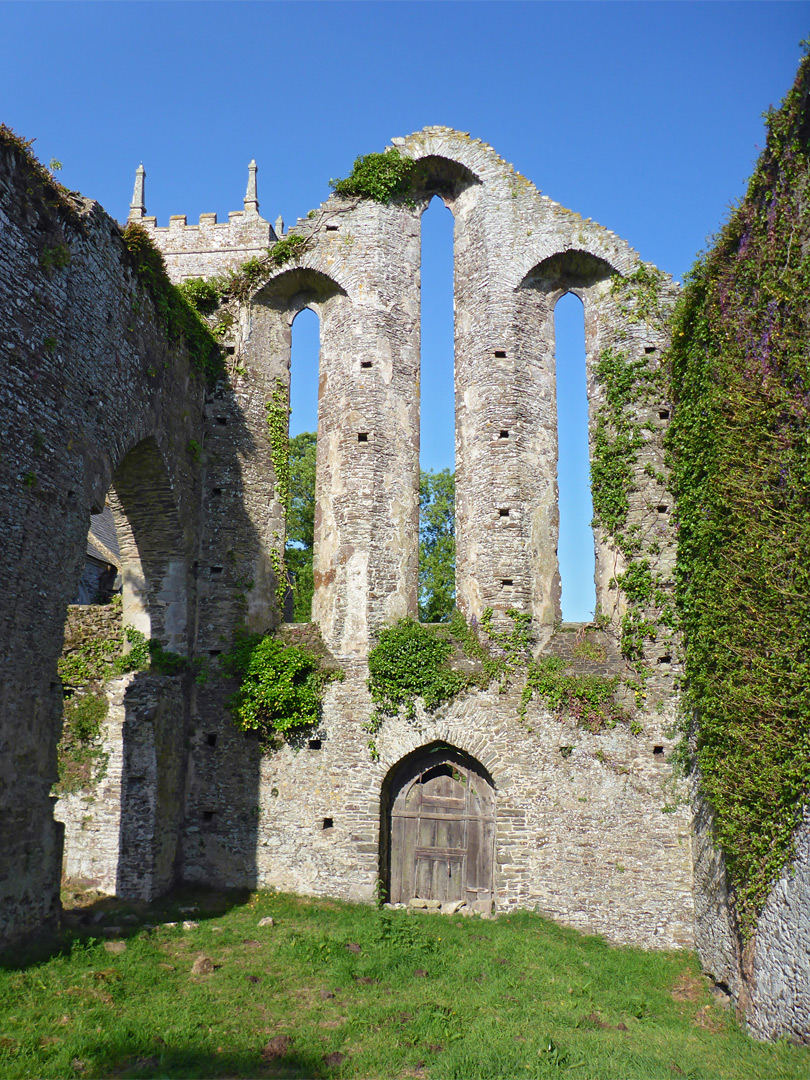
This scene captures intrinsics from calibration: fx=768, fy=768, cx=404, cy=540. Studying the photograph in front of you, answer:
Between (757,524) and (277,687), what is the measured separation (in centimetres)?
665

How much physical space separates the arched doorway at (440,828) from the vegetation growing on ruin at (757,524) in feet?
10.4

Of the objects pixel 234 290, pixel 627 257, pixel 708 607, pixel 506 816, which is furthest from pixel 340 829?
pixel 627 257

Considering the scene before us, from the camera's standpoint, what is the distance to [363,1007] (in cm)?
705

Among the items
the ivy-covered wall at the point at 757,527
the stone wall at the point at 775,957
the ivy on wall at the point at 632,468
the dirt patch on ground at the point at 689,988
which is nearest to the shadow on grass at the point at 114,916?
the dirt patch on ground at the point at 689,988

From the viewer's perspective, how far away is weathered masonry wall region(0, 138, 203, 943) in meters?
7.15

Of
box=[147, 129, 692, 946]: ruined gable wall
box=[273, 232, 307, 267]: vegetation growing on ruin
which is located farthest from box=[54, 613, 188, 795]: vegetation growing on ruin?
box=[273, 232, 307, 267]: vegetation growing on ruin

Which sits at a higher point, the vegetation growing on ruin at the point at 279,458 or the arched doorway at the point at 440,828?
the vegetation growing on ruin at the point at 279,458

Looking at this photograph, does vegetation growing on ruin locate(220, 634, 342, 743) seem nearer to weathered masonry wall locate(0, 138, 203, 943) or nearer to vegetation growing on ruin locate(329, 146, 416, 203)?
→ weathered masonry wall locate(0, 138, 203, 943)

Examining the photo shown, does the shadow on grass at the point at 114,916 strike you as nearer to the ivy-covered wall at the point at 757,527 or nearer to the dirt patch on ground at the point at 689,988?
the dirt patch on ground at the point at 689,988

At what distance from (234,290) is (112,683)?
679 cm

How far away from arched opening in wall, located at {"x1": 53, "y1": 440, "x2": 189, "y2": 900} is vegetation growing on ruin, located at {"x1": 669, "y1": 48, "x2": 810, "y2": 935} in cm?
701

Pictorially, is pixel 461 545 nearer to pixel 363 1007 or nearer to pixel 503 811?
pixel 503 811

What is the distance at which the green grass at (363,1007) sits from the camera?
5.88m

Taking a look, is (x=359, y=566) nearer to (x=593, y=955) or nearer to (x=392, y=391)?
(x=392, y=391)
